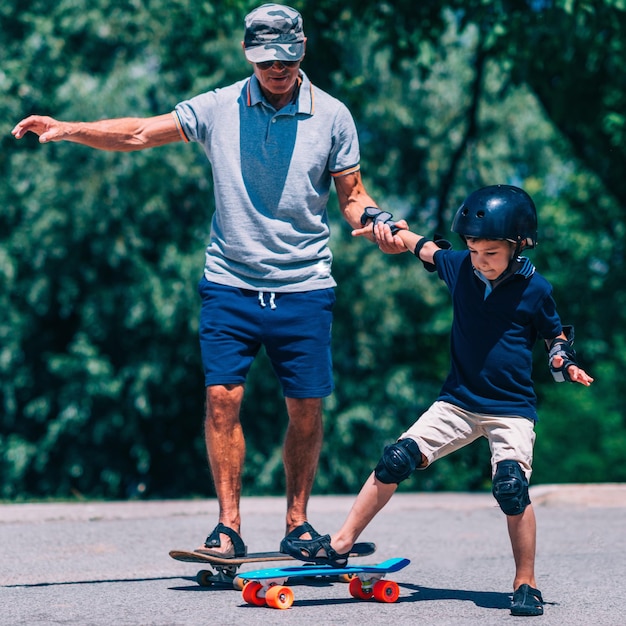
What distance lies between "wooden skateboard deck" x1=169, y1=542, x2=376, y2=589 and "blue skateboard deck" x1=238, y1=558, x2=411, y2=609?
87 millimetres

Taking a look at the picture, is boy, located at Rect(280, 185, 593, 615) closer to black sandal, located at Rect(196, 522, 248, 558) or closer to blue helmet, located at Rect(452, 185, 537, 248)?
blue helmet, located at Rect(452, 185, 537, 248)

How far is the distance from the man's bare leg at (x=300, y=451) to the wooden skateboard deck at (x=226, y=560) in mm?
288

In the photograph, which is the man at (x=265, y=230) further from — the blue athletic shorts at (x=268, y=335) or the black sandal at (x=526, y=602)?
the black sandal at (x=526, y=602)

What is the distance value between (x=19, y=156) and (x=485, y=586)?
13874mm

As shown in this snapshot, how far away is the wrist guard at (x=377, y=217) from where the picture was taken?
4570 mm

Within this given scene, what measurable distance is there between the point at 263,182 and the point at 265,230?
192 mm

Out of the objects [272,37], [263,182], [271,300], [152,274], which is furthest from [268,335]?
[152,274]

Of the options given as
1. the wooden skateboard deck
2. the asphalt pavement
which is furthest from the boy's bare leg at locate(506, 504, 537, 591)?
the wooden skateboard deck

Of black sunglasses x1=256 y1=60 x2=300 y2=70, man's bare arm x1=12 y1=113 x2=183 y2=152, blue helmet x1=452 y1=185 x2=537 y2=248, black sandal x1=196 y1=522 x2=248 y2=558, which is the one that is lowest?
black sandal x1=196 y1=522 x2=248 y2=558

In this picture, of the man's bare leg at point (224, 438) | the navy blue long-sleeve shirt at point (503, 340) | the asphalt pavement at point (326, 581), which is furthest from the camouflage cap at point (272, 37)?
the asphalt pavement at point (326, 581)

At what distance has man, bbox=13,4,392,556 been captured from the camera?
4520mm

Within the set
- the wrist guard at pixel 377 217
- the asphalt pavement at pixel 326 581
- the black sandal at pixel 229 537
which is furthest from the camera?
the wrist guard at pixel 377 217

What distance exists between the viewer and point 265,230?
15.0 feet

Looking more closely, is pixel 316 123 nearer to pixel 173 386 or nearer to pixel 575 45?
pixel 575 45
